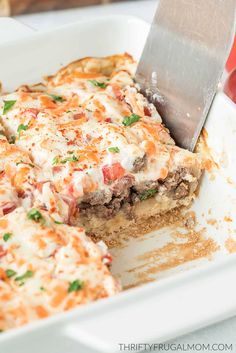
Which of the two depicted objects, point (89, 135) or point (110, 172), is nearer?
point (110, 172)

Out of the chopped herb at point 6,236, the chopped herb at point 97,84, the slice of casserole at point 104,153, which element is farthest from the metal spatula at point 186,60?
the chopped herb at point 6,236

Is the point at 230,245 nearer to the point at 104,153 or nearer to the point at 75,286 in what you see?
the point at 104,153

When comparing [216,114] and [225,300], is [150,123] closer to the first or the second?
[216,114]

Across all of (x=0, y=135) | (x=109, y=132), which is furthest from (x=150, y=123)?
(x=0, y=135)

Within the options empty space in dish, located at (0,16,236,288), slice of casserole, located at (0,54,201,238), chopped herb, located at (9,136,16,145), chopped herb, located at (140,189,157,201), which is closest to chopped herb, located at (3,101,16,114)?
slice of casserole, located at (0,54,201,238)

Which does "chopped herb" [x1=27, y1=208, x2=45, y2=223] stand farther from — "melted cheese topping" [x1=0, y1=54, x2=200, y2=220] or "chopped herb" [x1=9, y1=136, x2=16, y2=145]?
"chopped herb" [x1=9, y1=136, x2=16, y2=145]

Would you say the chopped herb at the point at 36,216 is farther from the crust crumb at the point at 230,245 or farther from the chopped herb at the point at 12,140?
the crust crumb at the point at 230,245

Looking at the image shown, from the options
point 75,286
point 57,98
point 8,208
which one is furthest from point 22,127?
point 75,286
